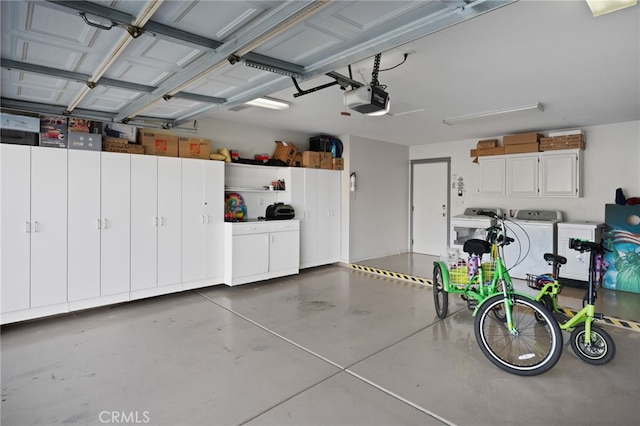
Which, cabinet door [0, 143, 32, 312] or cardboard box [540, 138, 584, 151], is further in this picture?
cardboard box [540, 138, 584, 151]

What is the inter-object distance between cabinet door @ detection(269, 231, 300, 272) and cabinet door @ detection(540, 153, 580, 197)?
4.44m

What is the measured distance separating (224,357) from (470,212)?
560 cm

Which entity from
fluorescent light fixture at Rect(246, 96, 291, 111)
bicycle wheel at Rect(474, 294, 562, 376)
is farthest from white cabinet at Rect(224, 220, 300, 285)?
bicycle wheel at Rect(474, 294, 562, 376)

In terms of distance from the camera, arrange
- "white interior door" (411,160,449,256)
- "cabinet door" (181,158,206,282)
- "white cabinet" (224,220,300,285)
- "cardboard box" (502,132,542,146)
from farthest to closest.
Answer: "white interior door" (411,160,449,256)
"cardboard box" (502,132,542,146)
"white cabinet" (224,220,300,285)
"cabinet door" (181,158,206,282)

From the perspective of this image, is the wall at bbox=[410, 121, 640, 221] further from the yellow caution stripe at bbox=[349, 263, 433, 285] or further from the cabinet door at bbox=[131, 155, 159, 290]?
the cabinet door at bbox=[131, 155, 159, 290]

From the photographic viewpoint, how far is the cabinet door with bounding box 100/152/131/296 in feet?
13.2

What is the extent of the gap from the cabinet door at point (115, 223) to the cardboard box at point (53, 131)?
1.39ft

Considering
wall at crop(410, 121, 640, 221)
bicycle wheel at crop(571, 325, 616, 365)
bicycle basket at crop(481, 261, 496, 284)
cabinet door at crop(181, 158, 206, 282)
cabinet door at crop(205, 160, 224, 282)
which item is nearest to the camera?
bicycle wheel at crop(571, 325, 616, 365)

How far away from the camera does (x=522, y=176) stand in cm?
600

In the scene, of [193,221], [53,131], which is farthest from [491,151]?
[53,131]

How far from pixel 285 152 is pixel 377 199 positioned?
94.9 inches

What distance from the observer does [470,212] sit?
6723 millimetres

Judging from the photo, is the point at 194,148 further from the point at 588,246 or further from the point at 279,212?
the point at 588,246

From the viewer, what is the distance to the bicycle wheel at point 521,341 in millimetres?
2492
